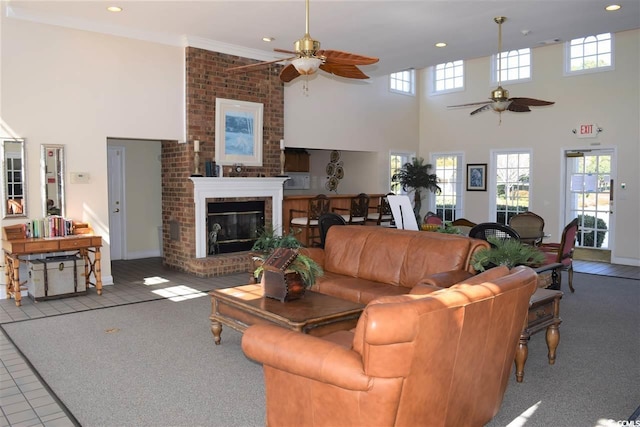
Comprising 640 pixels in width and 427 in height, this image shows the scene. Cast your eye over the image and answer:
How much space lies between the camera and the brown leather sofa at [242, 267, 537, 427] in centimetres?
217

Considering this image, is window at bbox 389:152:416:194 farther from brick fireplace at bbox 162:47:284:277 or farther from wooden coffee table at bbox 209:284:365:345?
wooden coffee table at bbox 209:284:365:345

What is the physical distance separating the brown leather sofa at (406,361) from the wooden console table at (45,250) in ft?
13.8

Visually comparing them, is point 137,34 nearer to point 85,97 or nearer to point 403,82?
point 85,97

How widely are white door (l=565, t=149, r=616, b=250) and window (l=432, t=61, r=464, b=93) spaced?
2.72 m

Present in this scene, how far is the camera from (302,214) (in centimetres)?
918

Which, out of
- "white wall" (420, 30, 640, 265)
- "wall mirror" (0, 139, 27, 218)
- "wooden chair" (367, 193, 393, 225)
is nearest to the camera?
"wall mirror" (0, 139, 27, 218)

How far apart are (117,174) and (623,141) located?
27.6 feet

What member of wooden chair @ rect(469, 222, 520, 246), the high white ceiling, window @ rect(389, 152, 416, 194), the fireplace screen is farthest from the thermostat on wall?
window @ rect(389, 152, 416, 194)

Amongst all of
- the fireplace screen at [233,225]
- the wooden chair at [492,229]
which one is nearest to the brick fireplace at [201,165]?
the fireplace screen at [233,225]

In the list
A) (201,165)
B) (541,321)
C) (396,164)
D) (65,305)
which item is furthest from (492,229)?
(396,164)

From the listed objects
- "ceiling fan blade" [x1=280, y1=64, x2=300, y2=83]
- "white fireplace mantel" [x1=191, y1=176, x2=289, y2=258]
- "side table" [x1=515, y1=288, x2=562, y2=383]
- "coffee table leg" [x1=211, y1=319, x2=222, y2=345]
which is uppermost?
"ceiling fan blade" [x1=280, y1=64, x2=300, y2=83]

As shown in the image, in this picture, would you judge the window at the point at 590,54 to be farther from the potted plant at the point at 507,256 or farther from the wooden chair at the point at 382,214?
the potted plant at the point at 507,256

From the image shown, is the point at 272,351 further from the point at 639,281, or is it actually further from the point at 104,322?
the point at 639,281

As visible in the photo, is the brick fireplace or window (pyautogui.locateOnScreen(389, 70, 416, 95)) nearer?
the brick fireplace
